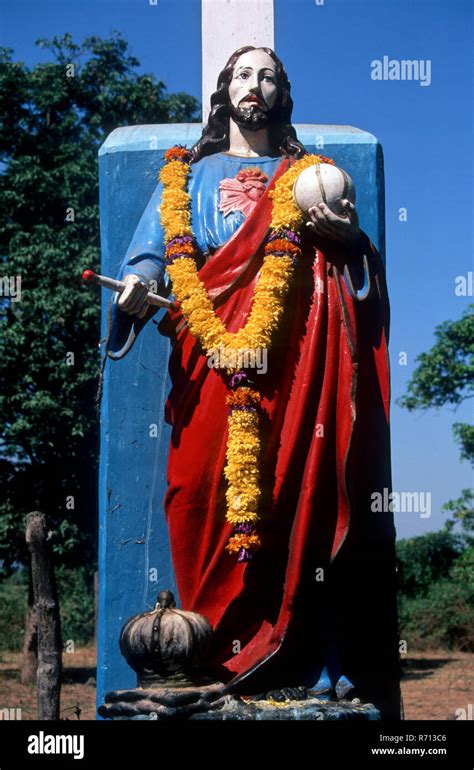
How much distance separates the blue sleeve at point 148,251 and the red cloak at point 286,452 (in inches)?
12.1

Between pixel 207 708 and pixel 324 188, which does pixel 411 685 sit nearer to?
pixel 207 708

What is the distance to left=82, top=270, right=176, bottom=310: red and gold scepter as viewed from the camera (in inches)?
274

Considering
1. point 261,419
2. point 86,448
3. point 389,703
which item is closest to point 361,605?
point 389,703

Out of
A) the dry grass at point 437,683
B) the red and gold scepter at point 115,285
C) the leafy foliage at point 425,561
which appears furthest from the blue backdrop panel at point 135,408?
the leafy foliage at point 425,561

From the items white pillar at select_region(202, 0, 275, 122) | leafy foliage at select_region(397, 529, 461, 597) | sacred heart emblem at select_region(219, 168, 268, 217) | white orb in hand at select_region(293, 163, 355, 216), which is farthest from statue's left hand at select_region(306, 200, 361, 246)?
leafy foliage at select_region(397, 529, 461, 597)

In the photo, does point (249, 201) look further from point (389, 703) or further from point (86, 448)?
point (86, 448)

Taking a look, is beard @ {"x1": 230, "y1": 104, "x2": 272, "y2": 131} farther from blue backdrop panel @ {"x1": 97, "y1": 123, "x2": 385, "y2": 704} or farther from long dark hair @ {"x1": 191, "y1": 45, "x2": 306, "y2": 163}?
blue backdrop panel @ {"x1": 97, "y1": 123, "x2": 385, "y2": 704}

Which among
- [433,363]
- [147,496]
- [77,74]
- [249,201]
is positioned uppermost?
[77,74]

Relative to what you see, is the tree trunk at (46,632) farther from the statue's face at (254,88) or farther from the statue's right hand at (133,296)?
the statue's face at (254,88)

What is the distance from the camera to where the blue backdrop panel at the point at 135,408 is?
7.89 m

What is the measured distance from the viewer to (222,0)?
879 centimetres

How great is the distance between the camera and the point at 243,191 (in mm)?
7848

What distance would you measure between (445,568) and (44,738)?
2053cm

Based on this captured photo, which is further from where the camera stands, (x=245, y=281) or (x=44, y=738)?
(x=245, y=281)
